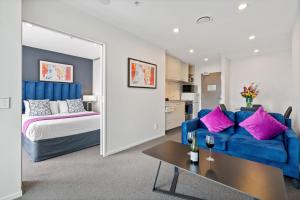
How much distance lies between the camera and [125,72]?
344 centimetres

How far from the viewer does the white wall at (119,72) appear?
2.29 meters

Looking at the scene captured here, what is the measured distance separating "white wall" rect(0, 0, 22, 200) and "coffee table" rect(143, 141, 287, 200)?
62.3 inches

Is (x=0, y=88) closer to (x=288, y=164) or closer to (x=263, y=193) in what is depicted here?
(x=263, y=193)

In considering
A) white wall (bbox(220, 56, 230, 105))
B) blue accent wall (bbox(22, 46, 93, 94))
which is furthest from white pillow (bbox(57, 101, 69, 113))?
white wall (bbox(220, 56, 230, 105))

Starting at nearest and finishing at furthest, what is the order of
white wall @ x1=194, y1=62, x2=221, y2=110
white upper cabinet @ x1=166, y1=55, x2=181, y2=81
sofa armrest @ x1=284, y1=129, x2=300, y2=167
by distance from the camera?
sofa armrest @ x1=284, y1=129, x2=300, y2=167
white upper cabinet @ x1=166, y1=55, x2=181, y2=81
white wall @ x1=194, y1=62, x2=221, y2=110

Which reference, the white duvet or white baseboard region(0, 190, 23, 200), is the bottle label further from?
the white duvet

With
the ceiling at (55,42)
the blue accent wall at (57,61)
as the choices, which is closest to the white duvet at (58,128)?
the ceiling at (55,42)

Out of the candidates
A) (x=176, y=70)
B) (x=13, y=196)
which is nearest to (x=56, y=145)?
(x=13, y=196)

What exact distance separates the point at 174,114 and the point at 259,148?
318cm

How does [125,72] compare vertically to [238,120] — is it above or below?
above

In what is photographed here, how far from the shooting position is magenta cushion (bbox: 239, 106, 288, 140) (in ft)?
8.00

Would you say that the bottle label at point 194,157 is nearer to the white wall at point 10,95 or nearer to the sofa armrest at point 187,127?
the sofa armrest at point 187,127

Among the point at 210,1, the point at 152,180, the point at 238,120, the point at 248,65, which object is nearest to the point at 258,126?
the point at 238,120

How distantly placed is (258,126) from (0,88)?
3644mm
